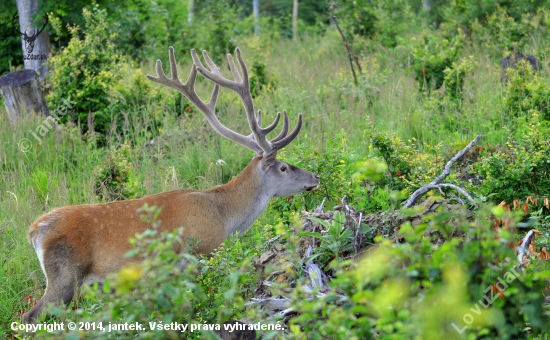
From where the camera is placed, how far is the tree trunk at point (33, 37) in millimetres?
13070

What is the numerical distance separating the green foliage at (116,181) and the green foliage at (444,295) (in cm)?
470

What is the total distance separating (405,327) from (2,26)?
1333 cm

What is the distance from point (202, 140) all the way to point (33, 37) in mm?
5360

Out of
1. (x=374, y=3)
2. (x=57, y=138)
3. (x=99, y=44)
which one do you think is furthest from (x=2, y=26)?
(x=374, y=3)

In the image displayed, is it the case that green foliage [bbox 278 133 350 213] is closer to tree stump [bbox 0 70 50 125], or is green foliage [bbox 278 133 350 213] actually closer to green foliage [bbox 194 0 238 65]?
tree stump [bbox 0 70 50 125]

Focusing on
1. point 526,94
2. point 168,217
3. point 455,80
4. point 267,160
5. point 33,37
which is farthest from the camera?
point 33,37

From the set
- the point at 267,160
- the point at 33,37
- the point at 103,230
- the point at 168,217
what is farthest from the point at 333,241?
the point at 33,37

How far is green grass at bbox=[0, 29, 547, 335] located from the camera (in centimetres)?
728

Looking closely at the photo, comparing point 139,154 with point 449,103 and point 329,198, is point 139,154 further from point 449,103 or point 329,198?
point 449,103

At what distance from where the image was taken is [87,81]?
1034 cm

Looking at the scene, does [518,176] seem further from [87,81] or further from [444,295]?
[87,81]

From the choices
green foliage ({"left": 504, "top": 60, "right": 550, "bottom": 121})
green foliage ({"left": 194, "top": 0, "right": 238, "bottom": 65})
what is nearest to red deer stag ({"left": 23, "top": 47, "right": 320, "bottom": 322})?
green foliage ({"left": 504, "top": 60, "right": 550, "bottom": 121})

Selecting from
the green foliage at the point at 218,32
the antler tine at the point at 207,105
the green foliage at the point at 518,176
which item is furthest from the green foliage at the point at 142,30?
the green foliage at the point at 518,176

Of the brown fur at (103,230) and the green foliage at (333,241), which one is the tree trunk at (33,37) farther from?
the green foliage at (333,241)
